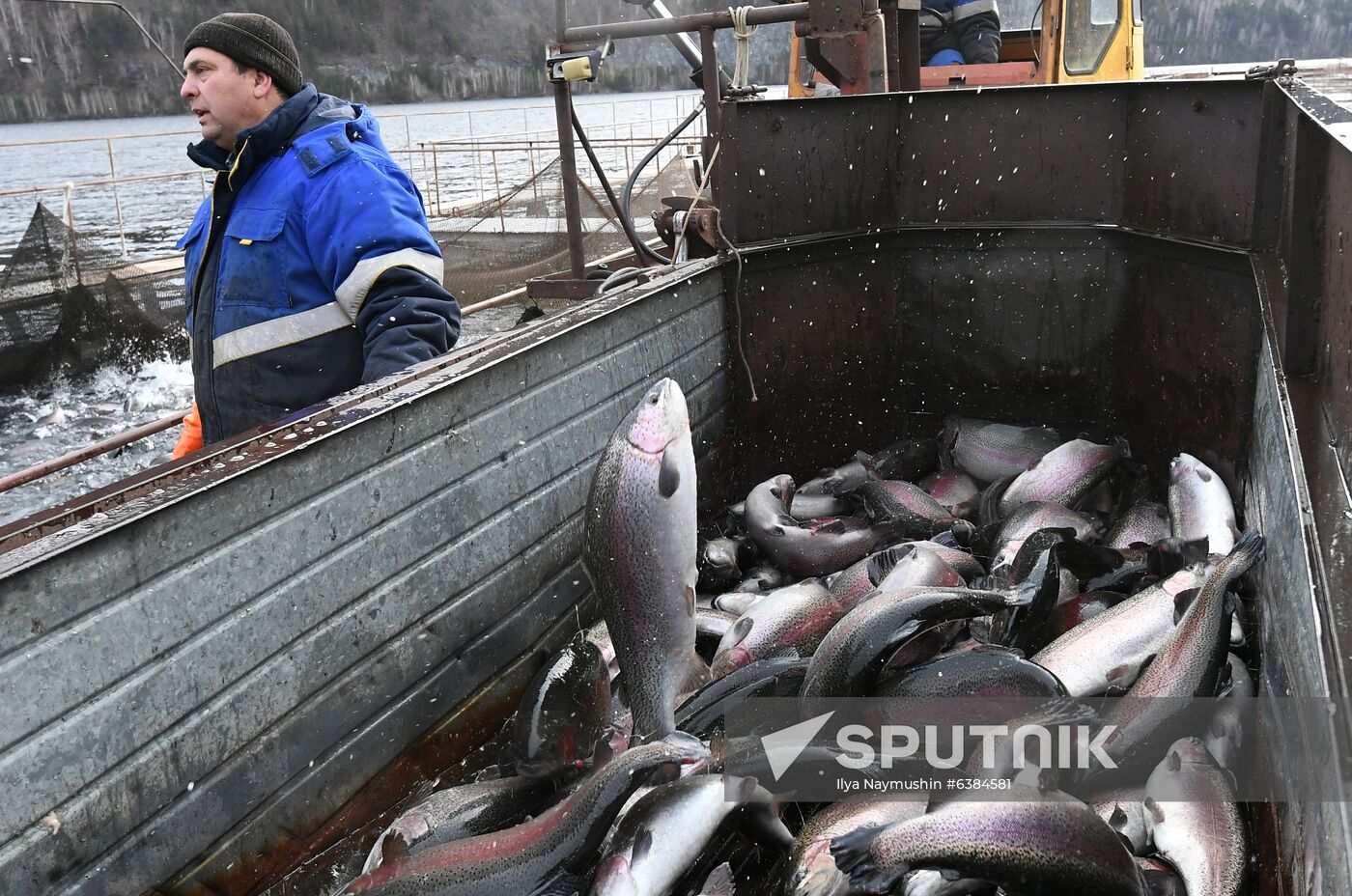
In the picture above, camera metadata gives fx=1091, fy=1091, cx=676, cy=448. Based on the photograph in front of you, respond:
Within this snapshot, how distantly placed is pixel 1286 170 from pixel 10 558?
4209 mm

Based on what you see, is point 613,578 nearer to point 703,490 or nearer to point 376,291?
point 376,291

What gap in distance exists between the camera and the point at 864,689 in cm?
304

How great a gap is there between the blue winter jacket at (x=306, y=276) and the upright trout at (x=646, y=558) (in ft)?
2.62

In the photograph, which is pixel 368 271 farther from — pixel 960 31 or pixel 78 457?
pixel 960 31

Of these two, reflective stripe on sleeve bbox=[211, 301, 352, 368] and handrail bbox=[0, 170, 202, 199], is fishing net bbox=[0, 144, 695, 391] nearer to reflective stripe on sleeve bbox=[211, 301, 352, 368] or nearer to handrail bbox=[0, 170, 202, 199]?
handrail bbox=[0, 170, 202, 199]

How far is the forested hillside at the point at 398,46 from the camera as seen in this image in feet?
283

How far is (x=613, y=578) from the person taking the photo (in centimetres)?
342

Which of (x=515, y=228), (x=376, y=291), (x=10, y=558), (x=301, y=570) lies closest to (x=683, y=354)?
(x=376, y=291)

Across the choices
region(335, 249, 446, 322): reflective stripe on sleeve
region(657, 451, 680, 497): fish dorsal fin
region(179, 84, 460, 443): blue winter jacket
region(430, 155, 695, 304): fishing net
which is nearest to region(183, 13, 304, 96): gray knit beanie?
region(179, 84, 460, 443): blue winter jacket

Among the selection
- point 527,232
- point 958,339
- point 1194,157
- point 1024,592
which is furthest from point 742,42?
point 527,232

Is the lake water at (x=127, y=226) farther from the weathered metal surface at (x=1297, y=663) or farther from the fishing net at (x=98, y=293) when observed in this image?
the weathered metal surface at (x=1297, y=663)

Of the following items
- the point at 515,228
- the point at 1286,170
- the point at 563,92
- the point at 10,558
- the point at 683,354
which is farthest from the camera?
the point at 515,228

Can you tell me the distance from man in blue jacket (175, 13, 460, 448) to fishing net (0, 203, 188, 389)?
9472mm

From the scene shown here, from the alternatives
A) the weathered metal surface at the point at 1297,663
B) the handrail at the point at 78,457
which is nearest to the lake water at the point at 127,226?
the handrail at the point at 78,457
